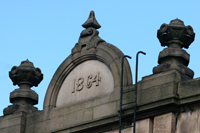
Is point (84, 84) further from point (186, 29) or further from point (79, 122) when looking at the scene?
point (186, 29)

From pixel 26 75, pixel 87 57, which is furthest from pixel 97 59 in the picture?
pixel 26 75

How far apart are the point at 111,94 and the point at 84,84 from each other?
1191mm

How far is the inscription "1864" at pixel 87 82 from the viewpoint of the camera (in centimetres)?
2112

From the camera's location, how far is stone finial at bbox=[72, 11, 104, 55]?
70.6 ft

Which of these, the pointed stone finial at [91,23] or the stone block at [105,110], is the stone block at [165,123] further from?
the pointed stone finial at [91,23]

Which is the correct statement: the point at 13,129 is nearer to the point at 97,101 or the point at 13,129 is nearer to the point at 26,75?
the point at 26,75

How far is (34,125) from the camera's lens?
71.9 feet

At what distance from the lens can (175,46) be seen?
1995cm

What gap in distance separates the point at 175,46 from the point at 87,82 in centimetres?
279

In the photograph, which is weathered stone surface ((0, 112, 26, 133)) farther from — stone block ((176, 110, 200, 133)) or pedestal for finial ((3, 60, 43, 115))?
stone block ((176, 110, 200, 133))

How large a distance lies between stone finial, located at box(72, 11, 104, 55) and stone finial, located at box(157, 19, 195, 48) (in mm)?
2172

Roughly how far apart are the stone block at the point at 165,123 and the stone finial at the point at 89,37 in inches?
128

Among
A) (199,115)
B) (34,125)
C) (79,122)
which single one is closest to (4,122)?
(34,125)

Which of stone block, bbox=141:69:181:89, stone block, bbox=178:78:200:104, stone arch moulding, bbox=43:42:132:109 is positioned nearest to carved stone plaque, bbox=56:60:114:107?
stone arch moulding, bbox=43:42:132:109
